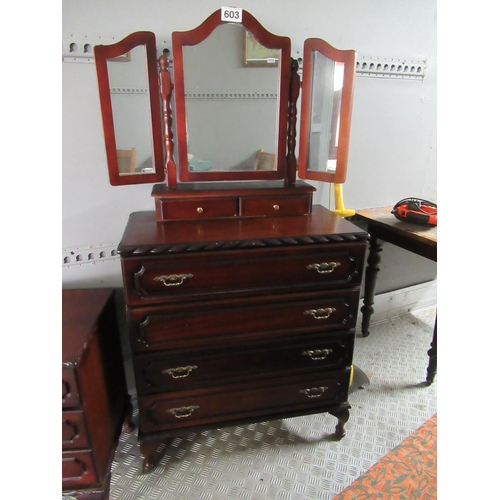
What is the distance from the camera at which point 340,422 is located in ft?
5.00

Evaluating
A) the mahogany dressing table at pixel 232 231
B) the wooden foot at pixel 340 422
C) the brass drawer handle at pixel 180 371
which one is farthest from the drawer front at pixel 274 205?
the wooden foot at pixel 340 422

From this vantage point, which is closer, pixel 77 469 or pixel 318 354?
pixel 77 469

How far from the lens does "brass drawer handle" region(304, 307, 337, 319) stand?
1.31 m

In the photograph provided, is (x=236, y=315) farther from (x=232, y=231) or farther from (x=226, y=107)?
(x=226, y=107)

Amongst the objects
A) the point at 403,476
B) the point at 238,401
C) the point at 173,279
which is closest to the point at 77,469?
the point at 238,401

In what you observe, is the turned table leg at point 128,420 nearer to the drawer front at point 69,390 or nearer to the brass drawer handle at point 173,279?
the drawer front at point 69,390

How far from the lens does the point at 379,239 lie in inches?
76.9

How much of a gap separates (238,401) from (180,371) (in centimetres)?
29

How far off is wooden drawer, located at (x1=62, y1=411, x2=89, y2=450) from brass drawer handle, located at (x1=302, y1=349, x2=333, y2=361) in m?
0.81

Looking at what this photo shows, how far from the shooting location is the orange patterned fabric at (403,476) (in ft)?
4.36

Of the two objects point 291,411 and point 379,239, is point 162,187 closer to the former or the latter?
point 291,411

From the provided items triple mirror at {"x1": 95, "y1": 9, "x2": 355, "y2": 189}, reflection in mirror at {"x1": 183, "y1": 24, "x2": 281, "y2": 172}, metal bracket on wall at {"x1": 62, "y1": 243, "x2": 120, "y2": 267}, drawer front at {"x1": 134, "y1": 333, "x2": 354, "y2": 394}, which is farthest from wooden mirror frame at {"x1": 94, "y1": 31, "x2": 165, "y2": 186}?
drawer front at {"x1": 134, "y1": 333, "x2": 354, "y2": 394}

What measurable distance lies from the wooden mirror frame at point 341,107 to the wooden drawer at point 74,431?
48.2 inches
